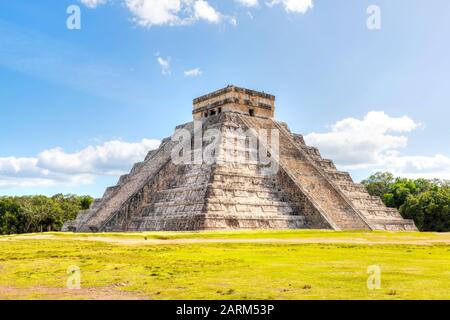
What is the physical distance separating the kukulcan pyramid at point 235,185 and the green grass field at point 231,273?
468 inches

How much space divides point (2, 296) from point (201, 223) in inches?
742

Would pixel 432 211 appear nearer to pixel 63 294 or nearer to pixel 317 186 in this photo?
pixel 317 186

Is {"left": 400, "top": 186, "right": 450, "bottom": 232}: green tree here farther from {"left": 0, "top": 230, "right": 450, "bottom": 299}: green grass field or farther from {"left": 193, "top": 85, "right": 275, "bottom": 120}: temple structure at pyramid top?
{"left": 0, "top": 230, "right": 450, "bottom": 299}: green grass field

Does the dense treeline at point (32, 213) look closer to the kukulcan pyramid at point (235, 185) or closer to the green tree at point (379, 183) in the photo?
the kukulcan pyramid at point (235, 185)

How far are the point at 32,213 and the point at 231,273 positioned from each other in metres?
53.9

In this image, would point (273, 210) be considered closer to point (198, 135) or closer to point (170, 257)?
point (198, 135)

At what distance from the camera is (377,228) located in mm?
32531

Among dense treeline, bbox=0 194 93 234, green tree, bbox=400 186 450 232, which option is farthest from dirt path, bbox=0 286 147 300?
dense treeline, bbox=0 194 93 234

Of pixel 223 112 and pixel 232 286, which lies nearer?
pixel 232 286

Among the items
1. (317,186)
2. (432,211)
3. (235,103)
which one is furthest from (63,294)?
(432,211)

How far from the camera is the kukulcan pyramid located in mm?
29906

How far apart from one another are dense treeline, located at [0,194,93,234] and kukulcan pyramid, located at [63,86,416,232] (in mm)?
22645
